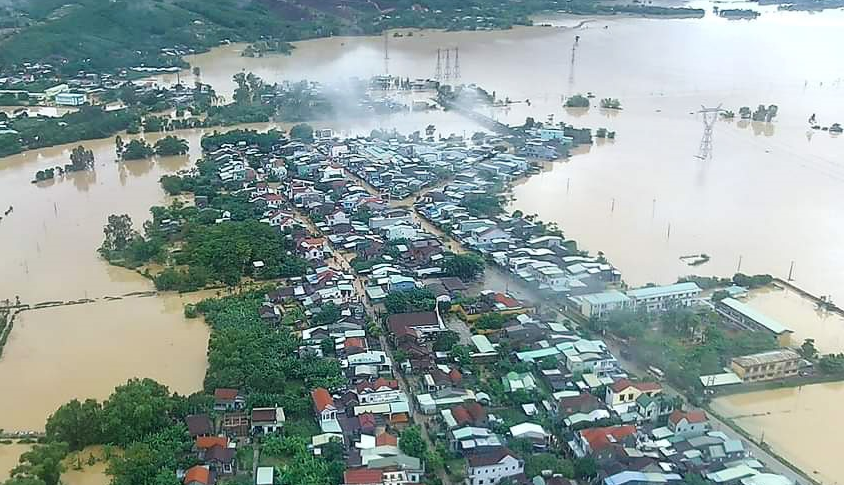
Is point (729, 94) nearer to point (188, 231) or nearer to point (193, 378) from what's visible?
point (188, 231)

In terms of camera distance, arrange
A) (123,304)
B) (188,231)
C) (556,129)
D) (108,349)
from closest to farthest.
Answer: (108,349)
(123,304)
(188,231)
(556,129)

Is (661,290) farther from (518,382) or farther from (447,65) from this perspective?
(447,65)

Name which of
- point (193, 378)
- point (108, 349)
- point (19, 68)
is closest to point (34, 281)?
point (108, 349)

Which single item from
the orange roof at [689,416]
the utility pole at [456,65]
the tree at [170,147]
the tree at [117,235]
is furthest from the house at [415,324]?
the utility pole at [456,65]

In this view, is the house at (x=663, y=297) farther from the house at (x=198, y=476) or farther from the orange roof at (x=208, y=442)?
the house at (x=198, y=476)

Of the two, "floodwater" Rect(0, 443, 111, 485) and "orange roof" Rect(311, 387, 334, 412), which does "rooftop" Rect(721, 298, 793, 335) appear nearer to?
"orange roof" Rect(311, 387, 334, 412)

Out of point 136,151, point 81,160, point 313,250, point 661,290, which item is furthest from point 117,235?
point 661,290

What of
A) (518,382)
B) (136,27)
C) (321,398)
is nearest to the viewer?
(321,398)
